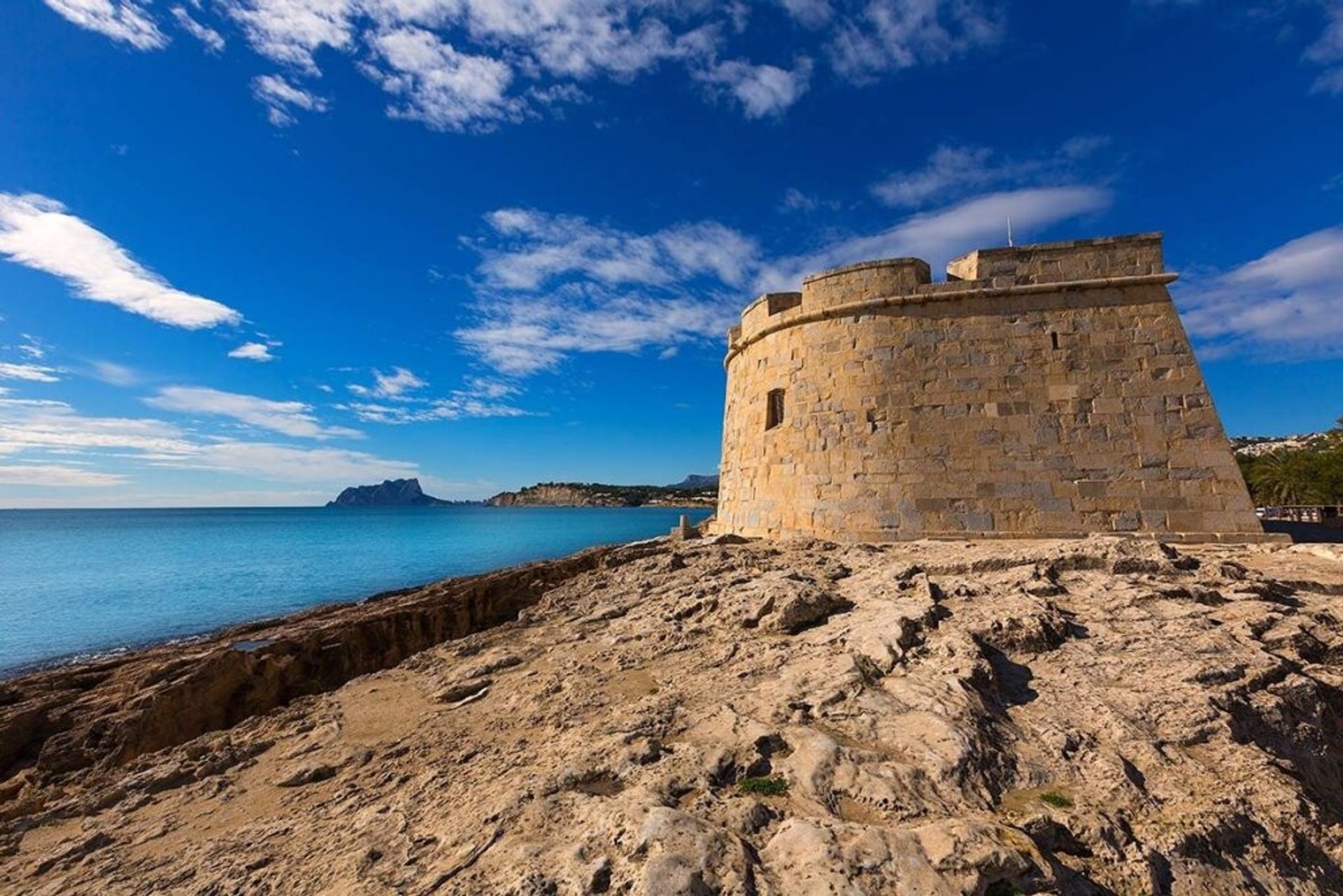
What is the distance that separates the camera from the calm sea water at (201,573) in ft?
58.1

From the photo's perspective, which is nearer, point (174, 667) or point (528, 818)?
point (528, 818)

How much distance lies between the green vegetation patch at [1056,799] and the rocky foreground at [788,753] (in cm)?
5

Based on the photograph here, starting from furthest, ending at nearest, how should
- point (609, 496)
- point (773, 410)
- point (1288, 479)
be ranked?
point (609, 496) < point (1288, 479) < point (773, 410)

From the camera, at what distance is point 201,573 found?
30688 mm

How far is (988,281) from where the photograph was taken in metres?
10.3

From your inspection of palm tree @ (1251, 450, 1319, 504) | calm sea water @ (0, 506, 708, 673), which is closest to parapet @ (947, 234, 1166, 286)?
calm sea water @ (0, 506, 708, 673)

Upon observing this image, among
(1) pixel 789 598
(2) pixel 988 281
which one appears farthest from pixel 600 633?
(2) pixel 988 281

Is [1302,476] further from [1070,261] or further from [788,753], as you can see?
[788,753]

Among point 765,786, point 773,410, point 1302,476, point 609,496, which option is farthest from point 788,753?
point 609,496

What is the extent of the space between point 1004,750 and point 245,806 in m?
4.86

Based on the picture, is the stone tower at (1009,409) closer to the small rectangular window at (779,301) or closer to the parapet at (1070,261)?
the parapet at (1070,261)

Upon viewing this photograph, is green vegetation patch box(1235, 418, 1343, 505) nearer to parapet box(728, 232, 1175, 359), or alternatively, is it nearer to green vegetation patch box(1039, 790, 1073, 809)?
parapet box(728, 232, 1175, 359)

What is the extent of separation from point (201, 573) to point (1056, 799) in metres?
37.5

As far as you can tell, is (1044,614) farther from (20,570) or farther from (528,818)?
(20,570)
